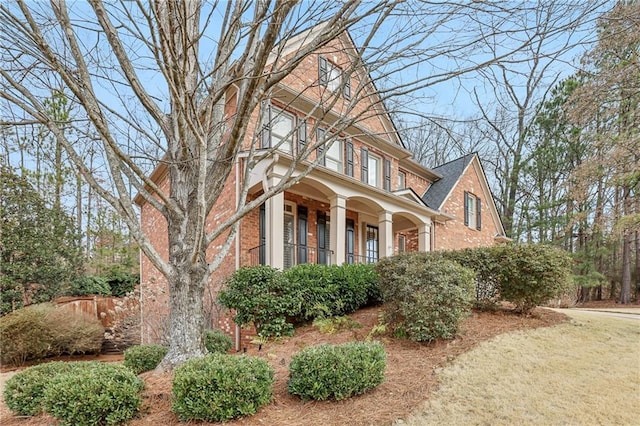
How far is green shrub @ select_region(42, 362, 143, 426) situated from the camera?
3.43m

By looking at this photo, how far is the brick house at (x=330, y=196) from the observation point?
8617mm

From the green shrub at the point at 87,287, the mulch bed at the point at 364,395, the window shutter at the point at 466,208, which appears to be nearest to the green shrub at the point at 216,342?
the mulch bed at the point at 364,395

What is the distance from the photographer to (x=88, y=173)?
4.92 metres

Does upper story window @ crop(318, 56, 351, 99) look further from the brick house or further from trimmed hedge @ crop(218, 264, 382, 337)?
trimmed hedge @ crop(218, 264, 382, 337)

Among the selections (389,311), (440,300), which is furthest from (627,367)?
(389,311)

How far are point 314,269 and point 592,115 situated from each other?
7.82 meters

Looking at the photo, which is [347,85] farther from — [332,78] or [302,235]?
[302,235]

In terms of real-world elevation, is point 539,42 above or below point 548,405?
above

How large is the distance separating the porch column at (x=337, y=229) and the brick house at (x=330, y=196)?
0.09 feet

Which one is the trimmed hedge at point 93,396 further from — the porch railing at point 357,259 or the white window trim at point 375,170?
the white window trim at point 375,170

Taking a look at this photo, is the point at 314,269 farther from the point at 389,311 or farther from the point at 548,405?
the point at 548,405

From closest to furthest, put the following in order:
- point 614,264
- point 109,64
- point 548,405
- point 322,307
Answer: point 548,405
point 109,64
point 322,307
point 614,264

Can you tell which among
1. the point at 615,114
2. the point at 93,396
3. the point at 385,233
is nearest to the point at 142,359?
the point at 93,396

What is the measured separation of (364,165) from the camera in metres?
13.4
